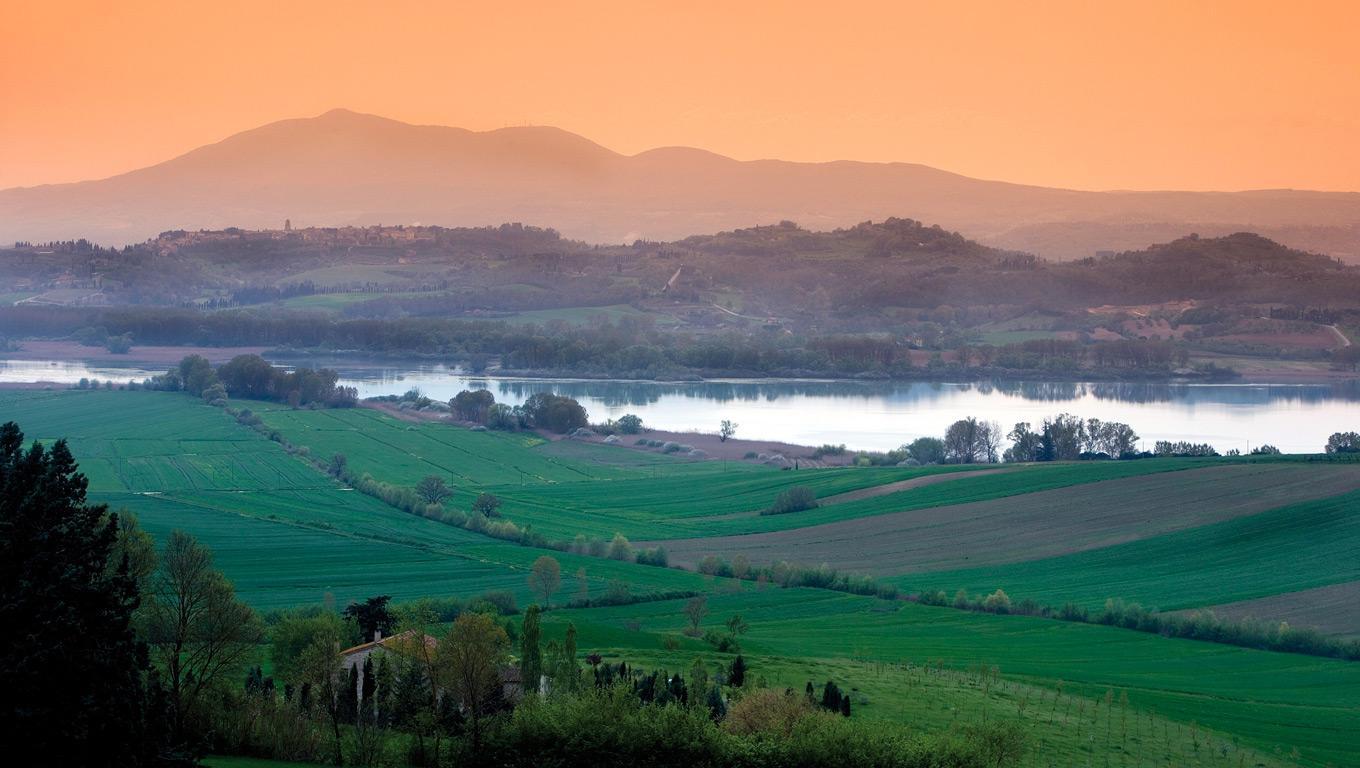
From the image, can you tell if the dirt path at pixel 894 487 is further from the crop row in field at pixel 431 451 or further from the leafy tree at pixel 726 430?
the leafy tree at pixel 726 430

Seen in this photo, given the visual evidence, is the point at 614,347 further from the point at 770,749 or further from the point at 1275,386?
the point at 770,749

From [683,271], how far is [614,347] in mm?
51264

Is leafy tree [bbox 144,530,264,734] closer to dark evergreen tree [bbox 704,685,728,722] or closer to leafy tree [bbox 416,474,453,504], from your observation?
dark evergreen tree [bbox 704,685,728,722]

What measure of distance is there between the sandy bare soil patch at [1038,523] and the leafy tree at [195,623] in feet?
61.7

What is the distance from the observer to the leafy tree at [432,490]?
46531 mm

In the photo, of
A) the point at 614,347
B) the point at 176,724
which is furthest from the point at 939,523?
the point at 614,347

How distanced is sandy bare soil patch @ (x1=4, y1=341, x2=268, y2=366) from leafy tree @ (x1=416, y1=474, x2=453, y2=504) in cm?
5267

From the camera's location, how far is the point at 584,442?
205 feet

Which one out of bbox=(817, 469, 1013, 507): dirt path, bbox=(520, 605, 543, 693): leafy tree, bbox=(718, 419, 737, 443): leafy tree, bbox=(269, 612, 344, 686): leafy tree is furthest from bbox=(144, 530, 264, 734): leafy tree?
bbox=(718, 419, 737, 443): leafy tree

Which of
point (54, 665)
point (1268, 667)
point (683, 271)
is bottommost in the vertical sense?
point (1268, 667)

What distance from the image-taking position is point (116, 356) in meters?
103

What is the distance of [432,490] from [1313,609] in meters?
26.7

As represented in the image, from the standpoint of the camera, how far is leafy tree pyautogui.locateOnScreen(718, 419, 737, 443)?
211 ft

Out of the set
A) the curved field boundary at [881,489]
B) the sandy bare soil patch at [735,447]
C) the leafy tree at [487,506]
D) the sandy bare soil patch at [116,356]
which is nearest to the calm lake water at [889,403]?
the sandy bare soil patch at [735,447]
